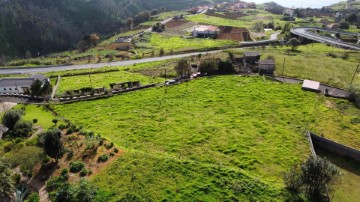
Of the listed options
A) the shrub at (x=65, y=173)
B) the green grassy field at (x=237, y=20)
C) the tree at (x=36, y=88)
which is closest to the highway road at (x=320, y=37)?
the green grassy field at (x=237, y=20)

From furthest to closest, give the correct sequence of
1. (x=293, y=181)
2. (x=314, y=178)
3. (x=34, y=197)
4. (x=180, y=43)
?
1. (x=180, y=43)
2. (x=293, y=181)
3. (x=314, y=178)
4. (x=34, y=197)

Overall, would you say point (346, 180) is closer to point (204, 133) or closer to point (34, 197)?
point (204, 133)

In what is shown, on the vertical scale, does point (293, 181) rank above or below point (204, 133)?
below

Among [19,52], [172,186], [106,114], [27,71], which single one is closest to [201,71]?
[106,114]

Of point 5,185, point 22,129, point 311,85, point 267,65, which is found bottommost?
point 311,85

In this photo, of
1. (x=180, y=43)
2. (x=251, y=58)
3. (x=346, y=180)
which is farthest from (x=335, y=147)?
(x=180, y=43)

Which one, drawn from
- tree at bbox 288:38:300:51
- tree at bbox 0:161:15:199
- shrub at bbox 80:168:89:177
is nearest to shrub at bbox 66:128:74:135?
shrub at bbox 80:168:89:177

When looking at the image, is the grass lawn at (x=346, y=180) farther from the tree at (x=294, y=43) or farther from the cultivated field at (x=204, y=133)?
the tree at (x=294, y=43)
